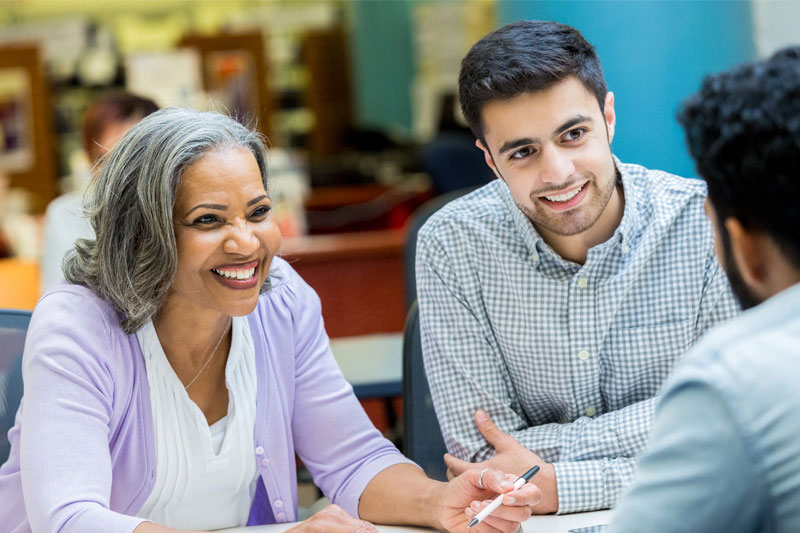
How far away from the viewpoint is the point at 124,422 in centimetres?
162

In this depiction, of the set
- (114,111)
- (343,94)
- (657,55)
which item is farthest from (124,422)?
(343,94)

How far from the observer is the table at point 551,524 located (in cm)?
148

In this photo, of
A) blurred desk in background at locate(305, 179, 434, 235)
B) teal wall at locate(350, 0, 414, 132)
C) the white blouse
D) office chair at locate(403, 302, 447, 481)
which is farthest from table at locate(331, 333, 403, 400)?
teal wall at locate(350, 0, 414, 132)

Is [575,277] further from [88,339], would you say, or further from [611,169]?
[88,339]

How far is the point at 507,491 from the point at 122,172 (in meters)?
0.79

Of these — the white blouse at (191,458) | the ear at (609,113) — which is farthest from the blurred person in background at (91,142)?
the ear at (609,113)

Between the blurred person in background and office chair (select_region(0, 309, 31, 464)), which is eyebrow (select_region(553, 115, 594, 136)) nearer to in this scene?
office chair (select_region(0, 309, 31, 464))

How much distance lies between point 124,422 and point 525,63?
0.89 meters

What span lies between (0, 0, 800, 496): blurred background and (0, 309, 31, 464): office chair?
547mm

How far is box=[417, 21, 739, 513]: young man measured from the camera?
5.57 feet

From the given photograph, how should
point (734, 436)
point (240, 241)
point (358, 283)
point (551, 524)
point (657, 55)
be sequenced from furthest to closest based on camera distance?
point (358, 283), point (657, 55), point (240, 241), point (551, 524), point (734, 436)

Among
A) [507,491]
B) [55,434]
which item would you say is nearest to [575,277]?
[507,491]

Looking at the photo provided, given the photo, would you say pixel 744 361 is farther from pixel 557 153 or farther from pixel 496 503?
pixel 557 153

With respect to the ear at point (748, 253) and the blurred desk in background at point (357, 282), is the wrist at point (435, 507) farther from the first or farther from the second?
the blurred desk in background at point (357, 282)
